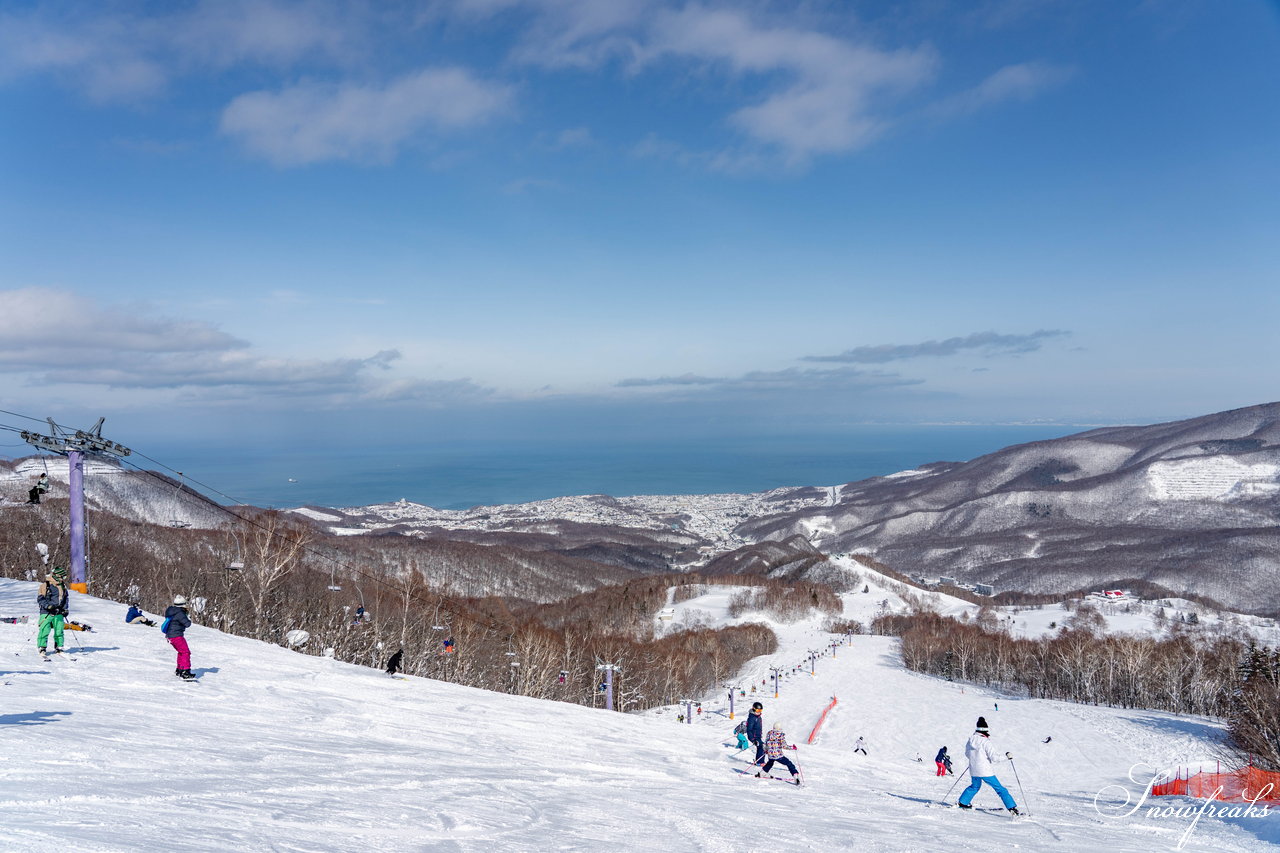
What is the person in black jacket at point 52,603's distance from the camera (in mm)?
12633

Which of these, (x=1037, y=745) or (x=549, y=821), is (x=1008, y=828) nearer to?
(x=549, y=821)

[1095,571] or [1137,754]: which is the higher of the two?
[1137,754]

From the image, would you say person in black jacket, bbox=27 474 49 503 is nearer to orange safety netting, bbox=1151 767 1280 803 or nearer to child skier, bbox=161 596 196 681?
child skier, bbox=161 596 196 681

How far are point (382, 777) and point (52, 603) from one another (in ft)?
29.2

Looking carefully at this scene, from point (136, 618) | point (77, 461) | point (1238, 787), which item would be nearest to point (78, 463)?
point (77, 461)

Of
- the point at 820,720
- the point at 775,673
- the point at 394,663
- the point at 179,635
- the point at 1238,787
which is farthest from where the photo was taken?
the point at 775,673

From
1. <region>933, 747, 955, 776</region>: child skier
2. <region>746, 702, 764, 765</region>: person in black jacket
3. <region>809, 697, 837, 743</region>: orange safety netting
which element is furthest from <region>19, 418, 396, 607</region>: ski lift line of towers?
<region>809, 697, 837, 743</region>: orange safety netting

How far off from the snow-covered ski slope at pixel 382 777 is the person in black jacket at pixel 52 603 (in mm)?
500

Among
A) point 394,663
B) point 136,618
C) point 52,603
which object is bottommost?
point 394,663

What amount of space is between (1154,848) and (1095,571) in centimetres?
17163

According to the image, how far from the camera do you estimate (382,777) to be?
8617 millimetres

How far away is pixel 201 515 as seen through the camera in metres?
137

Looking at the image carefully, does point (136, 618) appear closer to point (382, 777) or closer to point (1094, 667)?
point (382, 777)

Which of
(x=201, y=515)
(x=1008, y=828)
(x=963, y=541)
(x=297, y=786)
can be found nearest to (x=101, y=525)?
(x=201, y=515)
